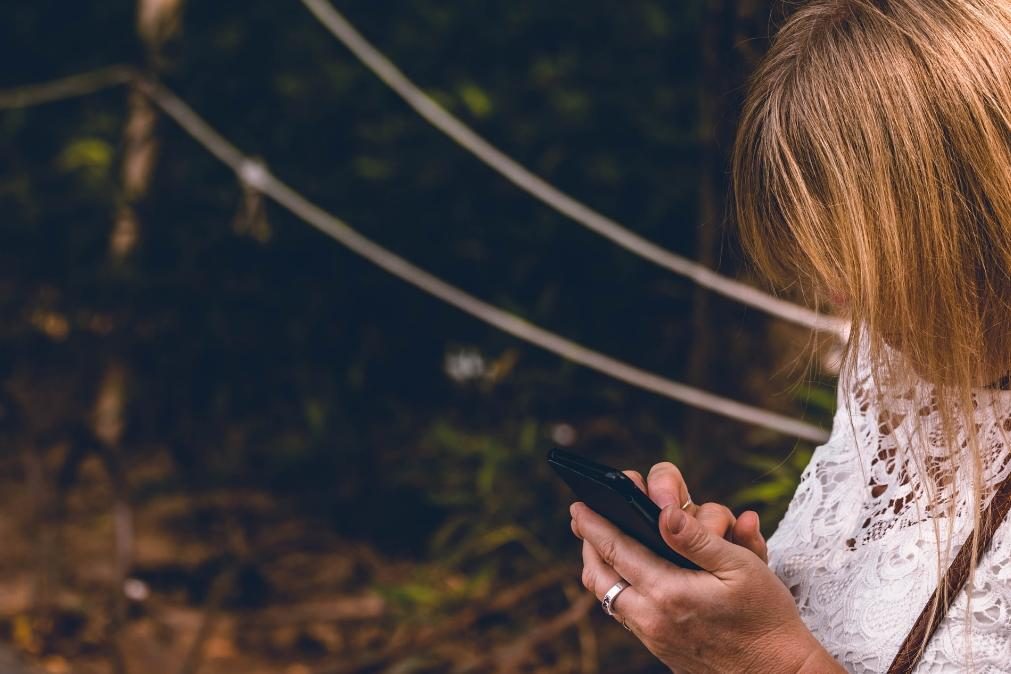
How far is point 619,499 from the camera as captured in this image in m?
1.06

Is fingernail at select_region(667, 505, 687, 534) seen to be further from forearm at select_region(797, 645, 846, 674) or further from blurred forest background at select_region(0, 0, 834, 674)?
blurred forest background at select_region(0, 0, 834, 674)

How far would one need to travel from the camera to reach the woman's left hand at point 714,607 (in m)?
1.03

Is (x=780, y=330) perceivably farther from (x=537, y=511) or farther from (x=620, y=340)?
(x=537, y=511)

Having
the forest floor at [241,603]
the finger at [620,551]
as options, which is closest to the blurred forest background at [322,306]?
the forest floor at [241,603]

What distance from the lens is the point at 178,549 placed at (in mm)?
3379

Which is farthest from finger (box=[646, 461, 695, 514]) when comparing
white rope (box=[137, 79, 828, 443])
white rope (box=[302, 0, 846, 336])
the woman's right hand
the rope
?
the rope

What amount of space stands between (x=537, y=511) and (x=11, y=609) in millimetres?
1363

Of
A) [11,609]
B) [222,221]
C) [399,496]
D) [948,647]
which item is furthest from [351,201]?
[948,647]

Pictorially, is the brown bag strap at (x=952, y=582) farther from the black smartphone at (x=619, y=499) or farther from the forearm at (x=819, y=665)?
the black smartphone at (x=619, y=499)

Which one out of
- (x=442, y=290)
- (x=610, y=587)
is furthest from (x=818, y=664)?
(x=442, y=290)

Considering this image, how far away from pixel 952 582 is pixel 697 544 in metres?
0.21

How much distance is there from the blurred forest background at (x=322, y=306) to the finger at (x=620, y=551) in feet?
5.97

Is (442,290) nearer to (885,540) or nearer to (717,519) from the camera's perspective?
(717,519)

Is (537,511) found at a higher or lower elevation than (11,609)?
lower
